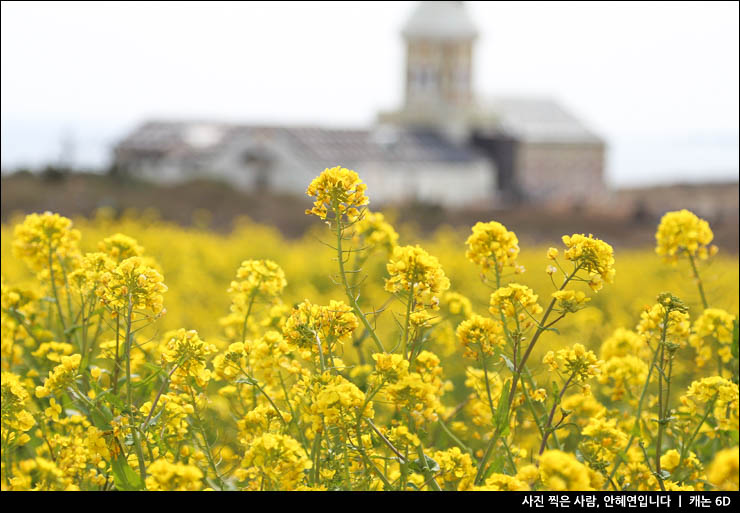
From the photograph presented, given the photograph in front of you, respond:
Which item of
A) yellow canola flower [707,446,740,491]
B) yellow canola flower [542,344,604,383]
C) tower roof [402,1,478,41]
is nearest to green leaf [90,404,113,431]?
yellow canola flower [542,344,604,383]

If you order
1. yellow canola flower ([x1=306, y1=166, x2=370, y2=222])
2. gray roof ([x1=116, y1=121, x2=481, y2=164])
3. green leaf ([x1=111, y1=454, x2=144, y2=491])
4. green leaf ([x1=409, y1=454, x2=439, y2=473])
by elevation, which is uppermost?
gray roof ([x1=116, y1=121, x2=481, y2=164])

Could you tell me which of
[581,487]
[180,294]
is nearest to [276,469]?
[581,487]

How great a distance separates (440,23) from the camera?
25.1m

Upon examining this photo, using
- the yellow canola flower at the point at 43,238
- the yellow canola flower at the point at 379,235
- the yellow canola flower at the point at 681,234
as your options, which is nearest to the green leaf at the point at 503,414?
the yellow canola flower at the point at 379,235

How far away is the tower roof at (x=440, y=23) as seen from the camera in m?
24.9

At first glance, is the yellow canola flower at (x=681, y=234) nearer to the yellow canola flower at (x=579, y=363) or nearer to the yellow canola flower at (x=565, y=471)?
the yellow canola flower at (x=579, y=363)

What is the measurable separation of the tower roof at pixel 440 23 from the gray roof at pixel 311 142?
10.6 ft

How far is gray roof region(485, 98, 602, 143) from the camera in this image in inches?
1208

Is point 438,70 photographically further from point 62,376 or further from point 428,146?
point 62,376

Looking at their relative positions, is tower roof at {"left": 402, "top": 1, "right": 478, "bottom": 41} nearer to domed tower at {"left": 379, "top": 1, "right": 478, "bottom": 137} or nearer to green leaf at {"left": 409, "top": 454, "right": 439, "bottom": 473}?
domed tower at {"left": 379, "top": 1, "right": 478, "bottom": 137}

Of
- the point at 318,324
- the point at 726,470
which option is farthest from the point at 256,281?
the point at 726,470

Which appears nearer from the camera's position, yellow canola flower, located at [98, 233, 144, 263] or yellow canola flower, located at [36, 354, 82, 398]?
yellow canola flower, located at [36, 354, 82, 398]

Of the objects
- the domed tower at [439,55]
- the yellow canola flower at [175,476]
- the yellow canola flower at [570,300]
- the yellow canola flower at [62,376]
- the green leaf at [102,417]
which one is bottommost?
the green leaf at [102,417]

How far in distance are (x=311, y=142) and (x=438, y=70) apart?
6257 millimetres
